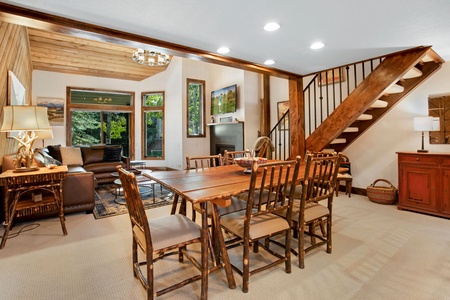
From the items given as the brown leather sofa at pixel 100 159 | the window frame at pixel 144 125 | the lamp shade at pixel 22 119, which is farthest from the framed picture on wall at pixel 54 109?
the lamp shade at pixel 22 119

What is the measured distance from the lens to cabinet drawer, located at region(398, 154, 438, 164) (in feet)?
10.7

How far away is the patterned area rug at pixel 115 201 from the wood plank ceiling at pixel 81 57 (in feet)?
11.7

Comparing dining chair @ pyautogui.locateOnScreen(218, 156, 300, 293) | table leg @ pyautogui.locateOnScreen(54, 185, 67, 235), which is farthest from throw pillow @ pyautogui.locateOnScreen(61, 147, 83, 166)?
dining chair @ pyautogui.locateOnScreen(218, 156, 300, 293)

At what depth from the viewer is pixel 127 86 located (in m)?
7.61

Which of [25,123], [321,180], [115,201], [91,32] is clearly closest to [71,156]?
[115,201]

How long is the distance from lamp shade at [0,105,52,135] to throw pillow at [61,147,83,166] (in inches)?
117

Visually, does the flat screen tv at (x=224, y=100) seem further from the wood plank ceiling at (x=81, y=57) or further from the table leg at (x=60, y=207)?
the table leg at (x=60, y=207)

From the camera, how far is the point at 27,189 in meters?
2.64

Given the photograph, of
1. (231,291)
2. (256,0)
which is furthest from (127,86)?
(231,291)

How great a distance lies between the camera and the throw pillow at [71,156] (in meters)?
5.40

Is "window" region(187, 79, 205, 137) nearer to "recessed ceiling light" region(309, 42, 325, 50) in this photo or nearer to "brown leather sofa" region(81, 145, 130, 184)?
"brown leather sofa" region(81, 145, 130, 184)

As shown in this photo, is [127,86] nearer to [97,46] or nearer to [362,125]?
[97,46]

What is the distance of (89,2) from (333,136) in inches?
138

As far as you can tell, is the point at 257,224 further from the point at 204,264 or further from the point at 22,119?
the point at 22,119
